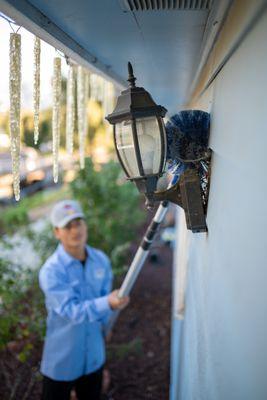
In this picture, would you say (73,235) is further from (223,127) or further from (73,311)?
(223,127)

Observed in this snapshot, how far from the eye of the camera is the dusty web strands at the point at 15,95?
1.29 m

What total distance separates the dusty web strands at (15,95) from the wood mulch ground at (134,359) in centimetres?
142

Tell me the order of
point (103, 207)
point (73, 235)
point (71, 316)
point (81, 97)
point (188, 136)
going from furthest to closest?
point (103, 207)
point (73, 235)
point (71, 316)
point (81, 97)
point (188, 136)

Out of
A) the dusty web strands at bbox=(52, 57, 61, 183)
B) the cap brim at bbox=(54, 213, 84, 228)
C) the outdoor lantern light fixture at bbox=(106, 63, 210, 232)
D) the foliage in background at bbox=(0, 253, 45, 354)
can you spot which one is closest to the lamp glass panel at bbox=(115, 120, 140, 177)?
the outdoor lantern light fixture at bbox=(106, 63, 210, 232)

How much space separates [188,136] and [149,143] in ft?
0.74

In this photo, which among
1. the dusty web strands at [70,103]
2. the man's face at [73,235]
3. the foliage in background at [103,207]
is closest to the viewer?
the dusty web strands at [70,103]

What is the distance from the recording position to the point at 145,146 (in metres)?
1.40

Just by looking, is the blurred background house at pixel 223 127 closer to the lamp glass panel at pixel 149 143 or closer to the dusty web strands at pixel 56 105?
the dusty web strands at pixel 56 105

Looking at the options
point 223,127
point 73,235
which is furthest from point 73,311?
point 223,127

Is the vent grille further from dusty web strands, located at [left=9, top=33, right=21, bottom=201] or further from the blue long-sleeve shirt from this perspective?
the blue long-sleeve shirt

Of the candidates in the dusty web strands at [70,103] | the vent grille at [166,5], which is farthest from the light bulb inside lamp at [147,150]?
the dusty web strands at [70,103]

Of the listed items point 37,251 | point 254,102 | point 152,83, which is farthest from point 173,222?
point 254,102

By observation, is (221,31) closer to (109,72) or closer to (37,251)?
(109,72)

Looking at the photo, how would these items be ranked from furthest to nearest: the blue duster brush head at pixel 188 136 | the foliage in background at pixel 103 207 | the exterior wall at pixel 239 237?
the foliage in background at pixel 103 207 → the blue duster brush head at pixel 188 136 → the exterior wall at pixel 239 237
